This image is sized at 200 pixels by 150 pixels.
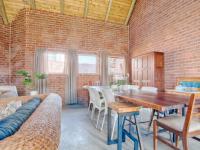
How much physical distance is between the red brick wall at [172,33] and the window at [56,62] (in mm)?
3066

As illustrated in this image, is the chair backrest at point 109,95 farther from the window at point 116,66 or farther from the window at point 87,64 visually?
the window at point 116,66

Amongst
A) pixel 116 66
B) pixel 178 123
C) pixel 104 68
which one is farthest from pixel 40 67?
pixel 178 123

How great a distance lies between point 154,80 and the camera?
4.30m

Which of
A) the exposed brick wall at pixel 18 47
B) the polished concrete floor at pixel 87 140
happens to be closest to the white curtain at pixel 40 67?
the exposed brick wall at pixel 18 47

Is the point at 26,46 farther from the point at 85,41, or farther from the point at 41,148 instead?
the point at 41,148

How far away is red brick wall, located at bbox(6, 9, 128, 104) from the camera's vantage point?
5.11m

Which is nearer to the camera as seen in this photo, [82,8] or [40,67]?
[40,67]

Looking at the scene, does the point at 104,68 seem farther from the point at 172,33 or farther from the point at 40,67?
the point at 172,33

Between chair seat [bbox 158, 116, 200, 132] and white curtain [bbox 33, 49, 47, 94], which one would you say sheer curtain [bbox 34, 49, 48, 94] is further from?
chair seat [bbox 158, 116, 200, 132]

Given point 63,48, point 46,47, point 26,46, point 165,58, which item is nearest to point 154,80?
point 165,58

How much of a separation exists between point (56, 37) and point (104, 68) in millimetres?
2204

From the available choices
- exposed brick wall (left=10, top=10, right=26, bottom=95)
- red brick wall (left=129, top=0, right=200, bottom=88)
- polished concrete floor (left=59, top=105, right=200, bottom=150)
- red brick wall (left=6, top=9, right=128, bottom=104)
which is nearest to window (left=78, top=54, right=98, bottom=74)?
red brick wall (left=6, top=9, right=128, bottom=104)

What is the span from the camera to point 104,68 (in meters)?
Result: 5.88

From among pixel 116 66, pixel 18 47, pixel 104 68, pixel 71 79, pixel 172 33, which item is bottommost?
pixel 71 79
